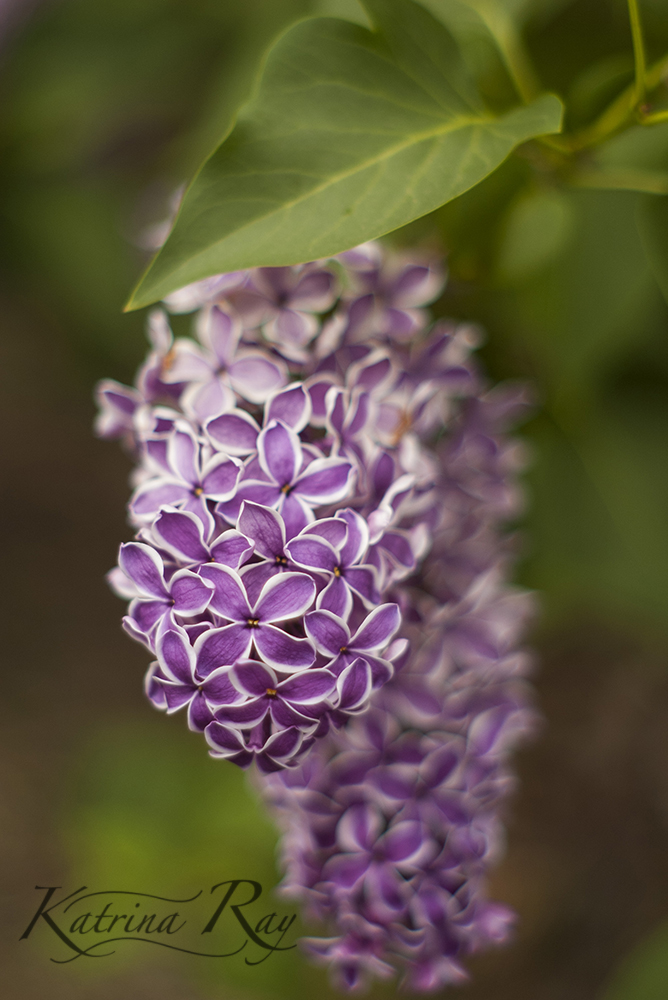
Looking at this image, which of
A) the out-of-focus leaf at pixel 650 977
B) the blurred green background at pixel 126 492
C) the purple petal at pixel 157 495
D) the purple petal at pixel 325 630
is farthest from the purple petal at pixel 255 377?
the out-of-focus leaf at pixel 650 977

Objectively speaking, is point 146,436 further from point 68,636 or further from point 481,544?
point 68,636

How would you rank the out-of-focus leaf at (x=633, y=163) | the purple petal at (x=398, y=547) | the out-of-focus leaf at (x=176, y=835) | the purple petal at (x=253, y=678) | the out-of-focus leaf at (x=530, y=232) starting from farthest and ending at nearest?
the out-of-focus leaf at (x=176, y=835) < the out-of-focus leaf at (x=530, y=232) < the out-of-focus leaf at (x=633, y=163) < the purple petal at (x=398, y=547) < the purple petal at (x=253, y=678)

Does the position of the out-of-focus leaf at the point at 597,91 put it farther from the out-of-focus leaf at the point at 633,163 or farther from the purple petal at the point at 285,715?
the purple petal at the point at 285,715

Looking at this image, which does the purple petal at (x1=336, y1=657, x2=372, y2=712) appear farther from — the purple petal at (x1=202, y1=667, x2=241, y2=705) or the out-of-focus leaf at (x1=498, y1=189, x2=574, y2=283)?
the out-of-focus leaf at (x1=498, y1=189, x2=574, y2=283)

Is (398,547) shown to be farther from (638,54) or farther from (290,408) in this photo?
(638,54)

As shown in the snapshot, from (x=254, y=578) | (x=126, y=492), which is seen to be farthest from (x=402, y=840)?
(x=126, y=492)

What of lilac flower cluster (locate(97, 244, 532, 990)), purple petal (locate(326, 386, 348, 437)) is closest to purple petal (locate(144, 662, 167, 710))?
lilac flower cluster (locate(97, 244, 532, 990))

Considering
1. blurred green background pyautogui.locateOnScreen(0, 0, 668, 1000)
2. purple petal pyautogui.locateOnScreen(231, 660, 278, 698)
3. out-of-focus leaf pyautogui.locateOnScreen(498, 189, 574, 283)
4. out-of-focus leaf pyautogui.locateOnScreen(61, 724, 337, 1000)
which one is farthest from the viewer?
out-of-focus leaf pyautogui.locateOnScreen(61, 724, 337, 1000)

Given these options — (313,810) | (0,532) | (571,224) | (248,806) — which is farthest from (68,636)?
(571,224)
